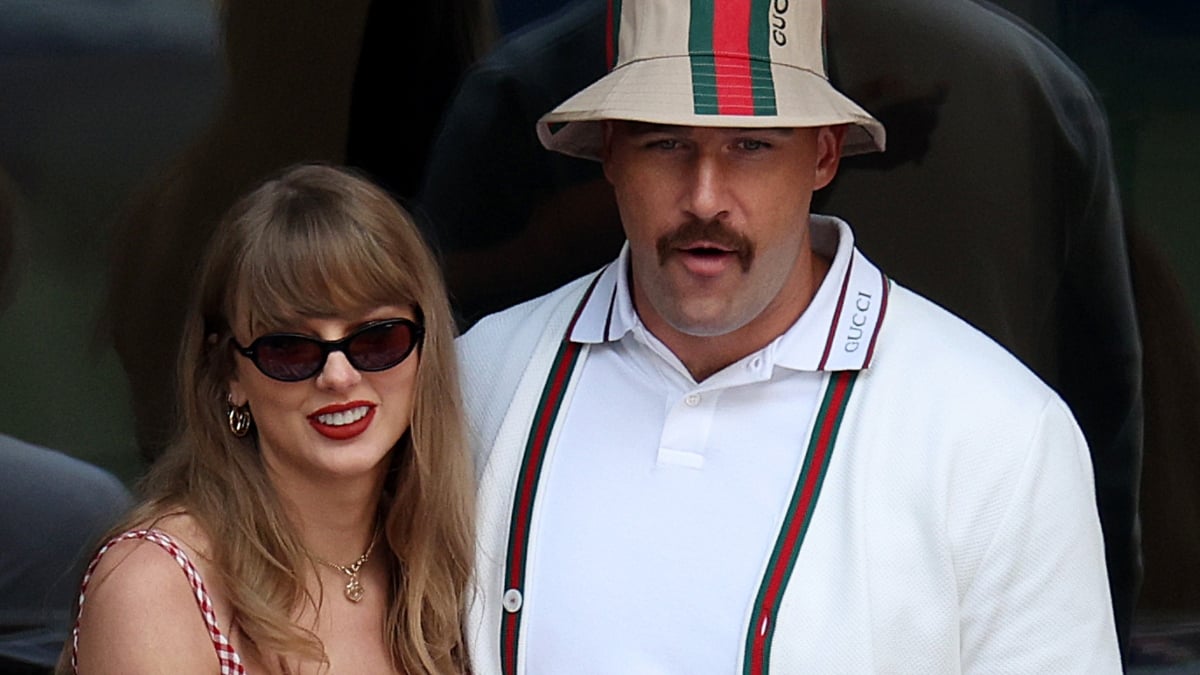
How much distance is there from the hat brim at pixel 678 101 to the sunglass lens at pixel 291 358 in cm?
46

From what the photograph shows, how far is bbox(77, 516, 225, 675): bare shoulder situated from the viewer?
1.95m

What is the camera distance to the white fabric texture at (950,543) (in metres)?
2.05

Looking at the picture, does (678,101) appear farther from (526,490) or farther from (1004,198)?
(1004,198)

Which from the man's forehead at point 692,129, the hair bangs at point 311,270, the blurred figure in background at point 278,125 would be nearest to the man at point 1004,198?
the blurred figure in background at point 278,125

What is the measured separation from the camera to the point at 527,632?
2.18m

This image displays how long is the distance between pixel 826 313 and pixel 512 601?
54 centimetres

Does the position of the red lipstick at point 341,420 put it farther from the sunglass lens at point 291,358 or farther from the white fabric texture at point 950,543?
the white fabric texture at point 950,543

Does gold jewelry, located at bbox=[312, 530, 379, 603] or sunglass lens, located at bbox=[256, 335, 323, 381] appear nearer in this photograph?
sunglass lens, located at bbox=[256, 335, 323, 381]

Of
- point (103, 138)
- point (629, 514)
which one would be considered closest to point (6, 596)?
point (103, 138)

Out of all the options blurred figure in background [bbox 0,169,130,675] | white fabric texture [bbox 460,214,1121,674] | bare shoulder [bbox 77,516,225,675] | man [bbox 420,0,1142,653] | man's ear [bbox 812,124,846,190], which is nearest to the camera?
bare shoulder [bbox 77,516,225,675]

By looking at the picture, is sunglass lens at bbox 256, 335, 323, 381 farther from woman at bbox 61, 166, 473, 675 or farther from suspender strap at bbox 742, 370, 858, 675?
suspender strap at bbox 742, 370, 858, 675

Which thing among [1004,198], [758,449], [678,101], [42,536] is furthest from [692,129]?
[42,536]

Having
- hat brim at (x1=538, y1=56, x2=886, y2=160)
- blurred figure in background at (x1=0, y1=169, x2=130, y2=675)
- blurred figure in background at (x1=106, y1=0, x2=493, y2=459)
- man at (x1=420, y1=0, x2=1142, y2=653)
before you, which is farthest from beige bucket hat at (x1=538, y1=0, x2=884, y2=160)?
blurred figure in background at (x1=0, y1=169, x2=130, y2=675)

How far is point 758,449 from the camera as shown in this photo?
2.17 metres
